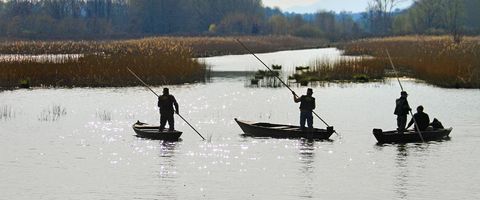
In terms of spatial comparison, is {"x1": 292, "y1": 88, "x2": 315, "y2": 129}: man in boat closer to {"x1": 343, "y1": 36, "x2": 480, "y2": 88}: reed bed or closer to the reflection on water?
the reflection on water

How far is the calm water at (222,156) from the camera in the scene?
65.3ft

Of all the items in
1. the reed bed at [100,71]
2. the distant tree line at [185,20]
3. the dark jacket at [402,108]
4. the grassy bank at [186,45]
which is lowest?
the dark jacket at [402,108]

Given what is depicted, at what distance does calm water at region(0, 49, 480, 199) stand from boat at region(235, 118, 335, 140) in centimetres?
31

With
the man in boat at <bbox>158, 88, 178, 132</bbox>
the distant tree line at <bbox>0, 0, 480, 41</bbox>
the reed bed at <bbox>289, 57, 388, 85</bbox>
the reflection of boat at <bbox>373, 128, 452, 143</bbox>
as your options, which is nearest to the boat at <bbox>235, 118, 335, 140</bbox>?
the reflection of boat at <bbox>373, 128, 452, 143</bbox>

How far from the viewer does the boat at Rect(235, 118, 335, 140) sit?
27469mm

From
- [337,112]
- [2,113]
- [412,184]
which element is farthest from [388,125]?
[2,113]

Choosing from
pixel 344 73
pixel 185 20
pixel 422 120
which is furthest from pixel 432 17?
pixel 422 120

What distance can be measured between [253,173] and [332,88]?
26685mm

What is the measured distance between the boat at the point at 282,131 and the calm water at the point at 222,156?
31 cm

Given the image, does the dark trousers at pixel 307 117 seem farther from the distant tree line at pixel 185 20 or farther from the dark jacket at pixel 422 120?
the distant tree line at pixel 185 20

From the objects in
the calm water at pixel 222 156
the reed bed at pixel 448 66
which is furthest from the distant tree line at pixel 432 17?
the calm water at pixel 222 156

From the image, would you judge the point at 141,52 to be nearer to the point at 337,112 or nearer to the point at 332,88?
the point at 332,88

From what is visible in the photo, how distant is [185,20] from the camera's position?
16525cm

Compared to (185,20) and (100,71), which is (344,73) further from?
(185,20)
